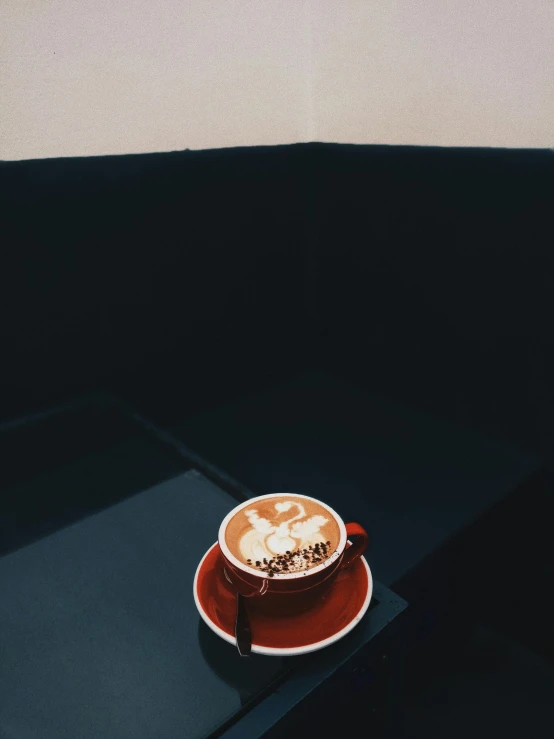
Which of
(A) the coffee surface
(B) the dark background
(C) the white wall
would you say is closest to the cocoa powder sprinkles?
(A) the coffee surface

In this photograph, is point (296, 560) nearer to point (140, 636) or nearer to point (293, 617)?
point (293, 617)

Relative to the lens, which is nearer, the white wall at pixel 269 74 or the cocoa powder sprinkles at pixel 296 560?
the cocoa powder sprinkles at pixel 296 560

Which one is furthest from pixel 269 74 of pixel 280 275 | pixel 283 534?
pixel 283 534

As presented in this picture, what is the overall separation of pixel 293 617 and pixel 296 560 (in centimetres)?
7

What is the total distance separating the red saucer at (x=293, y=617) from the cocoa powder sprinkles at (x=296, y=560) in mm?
61

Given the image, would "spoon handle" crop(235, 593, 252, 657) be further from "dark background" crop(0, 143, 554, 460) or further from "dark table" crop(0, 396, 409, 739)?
"dark background" crop(0, 143, 554, 460)

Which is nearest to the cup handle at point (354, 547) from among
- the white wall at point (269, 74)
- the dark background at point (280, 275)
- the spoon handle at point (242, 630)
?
the spoon handle at point (242, 630)

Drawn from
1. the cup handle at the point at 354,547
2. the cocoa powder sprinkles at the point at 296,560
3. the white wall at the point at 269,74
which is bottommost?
the cup handle at the point at 354,547

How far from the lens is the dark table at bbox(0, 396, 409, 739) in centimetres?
52

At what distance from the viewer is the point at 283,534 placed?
23.8 inches

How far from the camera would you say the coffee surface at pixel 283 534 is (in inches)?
22.3

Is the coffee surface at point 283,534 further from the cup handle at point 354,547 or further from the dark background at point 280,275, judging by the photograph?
the dark background at point 280,275

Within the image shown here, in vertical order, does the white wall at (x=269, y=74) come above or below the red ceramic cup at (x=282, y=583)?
above

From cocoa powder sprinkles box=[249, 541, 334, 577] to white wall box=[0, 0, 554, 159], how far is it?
2.86ft
